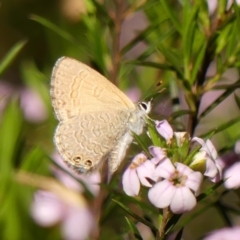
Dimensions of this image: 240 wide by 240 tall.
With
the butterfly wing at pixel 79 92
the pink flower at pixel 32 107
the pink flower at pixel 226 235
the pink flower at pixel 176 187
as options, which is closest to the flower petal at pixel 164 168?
the pink flower at pixel 176 187

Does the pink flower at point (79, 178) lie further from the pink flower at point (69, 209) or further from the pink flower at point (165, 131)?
the pink flower at point (165, 131)

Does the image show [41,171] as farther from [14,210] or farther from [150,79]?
[150,79]

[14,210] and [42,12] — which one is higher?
[42,12]

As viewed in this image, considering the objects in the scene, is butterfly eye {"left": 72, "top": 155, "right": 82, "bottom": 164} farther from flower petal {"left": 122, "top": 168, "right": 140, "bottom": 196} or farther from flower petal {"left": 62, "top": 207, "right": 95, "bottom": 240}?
flower petal {"left": 122, "top": 168, "right": 140, "bottom": 196}

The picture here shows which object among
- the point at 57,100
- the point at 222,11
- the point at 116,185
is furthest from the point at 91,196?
the point at 222,11

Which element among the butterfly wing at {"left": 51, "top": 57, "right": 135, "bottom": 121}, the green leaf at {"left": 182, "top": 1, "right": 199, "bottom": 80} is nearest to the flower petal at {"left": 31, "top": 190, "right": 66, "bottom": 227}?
the butterfly wing at {"left": 51, "top": 57, "right": 135, "bottom": 121}

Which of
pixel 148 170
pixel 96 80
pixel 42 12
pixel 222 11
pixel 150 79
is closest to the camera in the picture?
pixel 148 170

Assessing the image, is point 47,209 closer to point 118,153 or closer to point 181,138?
point 118,153
